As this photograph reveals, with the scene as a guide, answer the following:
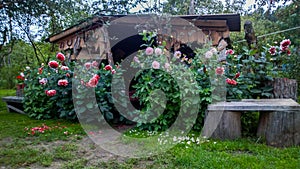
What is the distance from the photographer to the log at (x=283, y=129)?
6.84ft

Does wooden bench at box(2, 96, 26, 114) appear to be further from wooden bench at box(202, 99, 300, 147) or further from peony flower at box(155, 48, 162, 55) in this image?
wooden bench at box(202, 99, 300, 147)

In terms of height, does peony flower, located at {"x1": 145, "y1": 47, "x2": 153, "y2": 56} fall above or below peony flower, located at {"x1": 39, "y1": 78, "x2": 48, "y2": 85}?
above

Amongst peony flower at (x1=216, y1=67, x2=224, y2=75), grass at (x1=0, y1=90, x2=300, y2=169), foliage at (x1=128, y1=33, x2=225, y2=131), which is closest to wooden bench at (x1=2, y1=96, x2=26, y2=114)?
grass at (x1=0, y1=90, x2=300, y2=169)

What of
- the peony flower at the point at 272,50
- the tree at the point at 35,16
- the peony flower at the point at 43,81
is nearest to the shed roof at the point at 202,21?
the tree at the point at 35,16

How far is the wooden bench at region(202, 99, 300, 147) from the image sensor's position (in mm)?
2100

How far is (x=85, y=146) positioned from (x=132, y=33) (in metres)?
3.14

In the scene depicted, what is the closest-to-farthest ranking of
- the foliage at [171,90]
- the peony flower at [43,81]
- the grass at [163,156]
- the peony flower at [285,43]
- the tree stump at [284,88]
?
1. the grass at [163,156]
2. the foliage at [171,90]
3. the tree stump at [284,88]
4. the peony flower at [285,43]
5. the peony flower at [43,81]

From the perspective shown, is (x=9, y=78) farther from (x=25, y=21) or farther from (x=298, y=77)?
(x=298, y=77)

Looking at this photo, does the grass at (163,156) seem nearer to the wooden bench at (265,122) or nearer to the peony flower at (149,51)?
the wooden bench at (265,122)

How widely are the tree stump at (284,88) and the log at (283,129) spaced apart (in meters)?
1.05

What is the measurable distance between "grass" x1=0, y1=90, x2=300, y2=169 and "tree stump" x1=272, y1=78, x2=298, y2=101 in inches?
44.1

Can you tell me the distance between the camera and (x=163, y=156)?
192 cm

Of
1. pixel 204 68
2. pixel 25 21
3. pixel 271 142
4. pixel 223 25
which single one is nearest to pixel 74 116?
pixel 204 68

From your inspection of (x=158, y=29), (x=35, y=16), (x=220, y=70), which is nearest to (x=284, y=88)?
(x=220, y=70)
